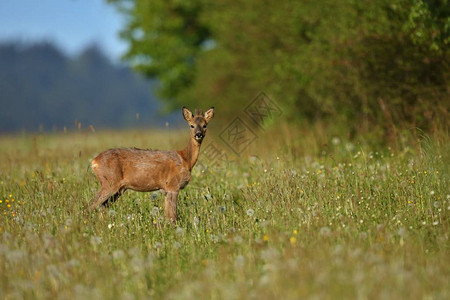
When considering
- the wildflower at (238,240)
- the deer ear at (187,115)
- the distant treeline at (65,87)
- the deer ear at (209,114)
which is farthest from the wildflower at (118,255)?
the distant treeline at (65,87)

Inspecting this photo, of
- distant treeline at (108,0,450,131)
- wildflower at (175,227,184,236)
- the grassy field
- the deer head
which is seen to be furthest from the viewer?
distant treeline at (108,0,450,131)

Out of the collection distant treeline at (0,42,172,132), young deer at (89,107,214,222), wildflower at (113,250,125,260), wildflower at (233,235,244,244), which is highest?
distant treeline at (0,42,172,132)

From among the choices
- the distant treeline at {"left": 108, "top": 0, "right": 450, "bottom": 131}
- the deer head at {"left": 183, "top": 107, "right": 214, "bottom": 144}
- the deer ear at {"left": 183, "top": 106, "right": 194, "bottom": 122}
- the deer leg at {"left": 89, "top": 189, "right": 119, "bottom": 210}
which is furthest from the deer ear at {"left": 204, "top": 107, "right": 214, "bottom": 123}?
the distant treeline at {"left": 108, "top": 0, "right": 450, "bottom": 131}

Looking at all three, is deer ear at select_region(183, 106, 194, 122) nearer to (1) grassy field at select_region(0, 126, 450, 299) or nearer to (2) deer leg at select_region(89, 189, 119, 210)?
(1) grassy field at select_region(0, 126, 450, 299)

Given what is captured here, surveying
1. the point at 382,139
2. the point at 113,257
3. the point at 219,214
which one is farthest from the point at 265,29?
the point at 113,257

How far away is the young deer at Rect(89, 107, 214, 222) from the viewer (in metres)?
8.12

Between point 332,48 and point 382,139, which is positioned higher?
point 332,48

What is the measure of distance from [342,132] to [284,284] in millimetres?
9908

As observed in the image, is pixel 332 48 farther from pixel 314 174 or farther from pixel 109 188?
pixel 109 188

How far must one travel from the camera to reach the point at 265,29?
18953 millimetres

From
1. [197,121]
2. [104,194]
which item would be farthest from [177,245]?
[197,121]

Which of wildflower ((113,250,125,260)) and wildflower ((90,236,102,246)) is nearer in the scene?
wildflower ((113,250,125,260))

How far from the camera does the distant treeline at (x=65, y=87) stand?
128 m

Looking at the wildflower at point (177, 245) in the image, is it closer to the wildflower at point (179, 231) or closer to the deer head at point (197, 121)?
the wildflower at point (179, 231)
